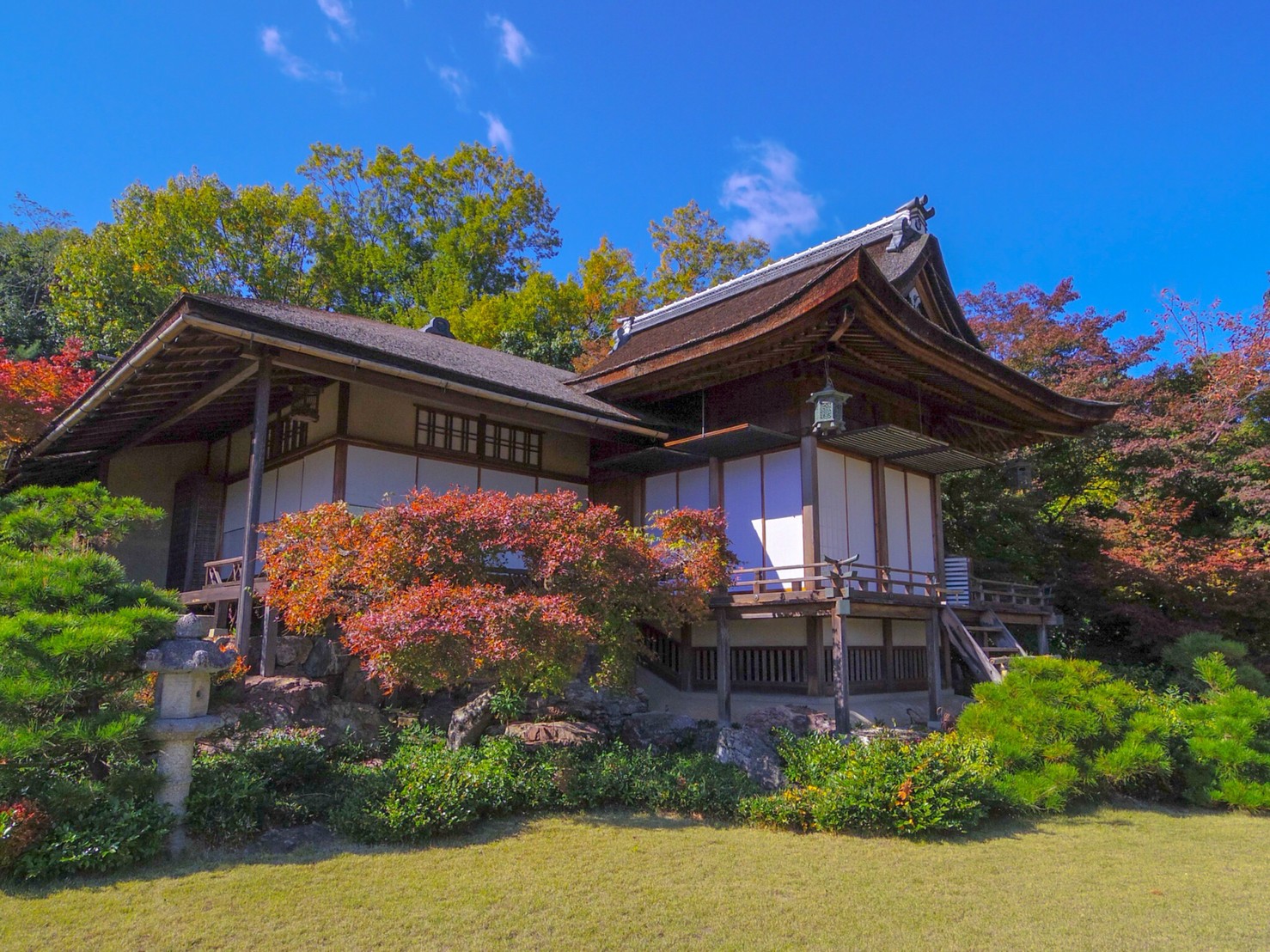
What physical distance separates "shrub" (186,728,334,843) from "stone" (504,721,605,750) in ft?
6.74

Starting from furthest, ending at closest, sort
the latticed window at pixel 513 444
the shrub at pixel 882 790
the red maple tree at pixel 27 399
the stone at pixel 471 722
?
the red maple tree at pixel 27 399, the latticed window at pixel 513 444, the stone at pixel 471 722, the shrub at pixel 882 790

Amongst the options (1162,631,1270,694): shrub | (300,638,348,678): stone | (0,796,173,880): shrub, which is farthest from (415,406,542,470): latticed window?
(1162,631,1270,694): shrub

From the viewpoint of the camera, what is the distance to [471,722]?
29.8ft

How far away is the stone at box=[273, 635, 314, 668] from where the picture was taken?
1034 centimetres

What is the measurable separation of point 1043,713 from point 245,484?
12.1 metres

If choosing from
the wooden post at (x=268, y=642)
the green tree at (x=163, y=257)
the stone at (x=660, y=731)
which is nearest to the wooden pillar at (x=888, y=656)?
the stone at (x=660, y=731)

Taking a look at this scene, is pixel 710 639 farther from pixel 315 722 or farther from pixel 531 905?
pixel 531 905

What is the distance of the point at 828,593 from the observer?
34.7ft

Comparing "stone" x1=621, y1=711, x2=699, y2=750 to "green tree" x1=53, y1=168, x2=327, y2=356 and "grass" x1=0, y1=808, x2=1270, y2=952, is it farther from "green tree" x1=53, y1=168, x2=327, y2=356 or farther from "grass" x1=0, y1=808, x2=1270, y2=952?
"green tree" x1=53, y1=168, x2=327, y2=356

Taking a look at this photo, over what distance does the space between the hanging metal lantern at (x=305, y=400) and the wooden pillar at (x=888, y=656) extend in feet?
29.7

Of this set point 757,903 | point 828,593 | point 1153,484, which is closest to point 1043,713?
point 828,593

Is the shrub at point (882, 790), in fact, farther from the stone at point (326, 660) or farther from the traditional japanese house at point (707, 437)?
the stone at point (326, 660)

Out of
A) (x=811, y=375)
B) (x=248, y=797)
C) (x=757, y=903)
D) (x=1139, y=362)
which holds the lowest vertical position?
(x=757, y=903)

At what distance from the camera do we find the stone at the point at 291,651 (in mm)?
10344
